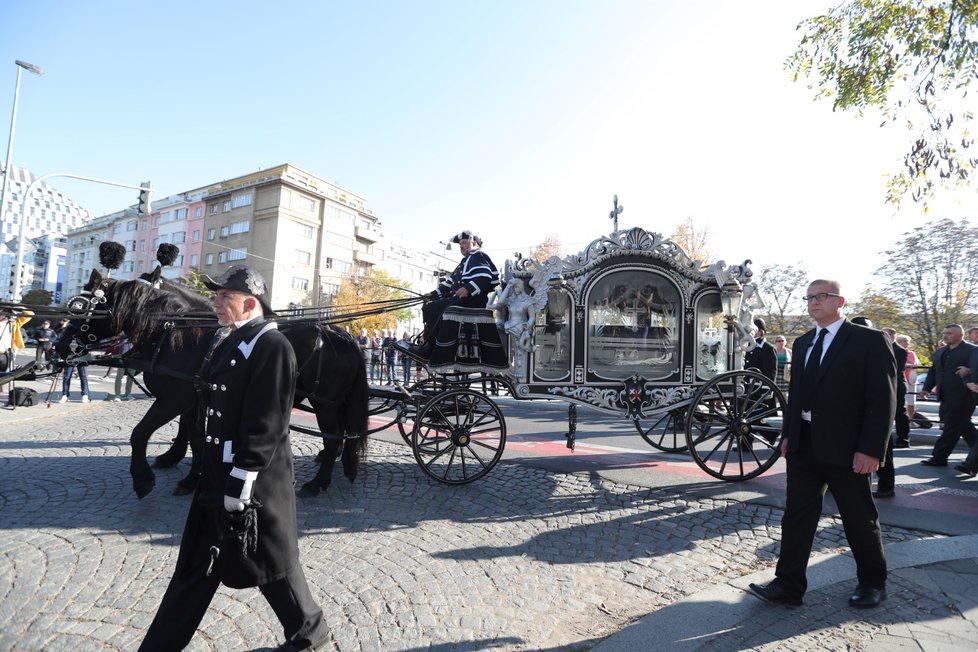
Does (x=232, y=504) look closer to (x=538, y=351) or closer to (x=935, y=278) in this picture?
(x=538, y=351)

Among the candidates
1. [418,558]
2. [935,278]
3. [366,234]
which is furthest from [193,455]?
[366,234]

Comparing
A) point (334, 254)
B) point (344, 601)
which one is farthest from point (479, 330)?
point (334, 254)

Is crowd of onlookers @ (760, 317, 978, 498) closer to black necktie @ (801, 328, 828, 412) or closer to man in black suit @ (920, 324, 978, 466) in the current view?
man in black suit @ (920, 324, 978, 466)

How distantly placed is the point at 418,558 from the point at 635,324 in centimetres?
396

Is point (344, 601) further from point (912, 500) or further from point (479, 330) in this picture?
point (912, 500)

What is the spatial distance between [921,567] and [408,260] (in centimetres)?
6630

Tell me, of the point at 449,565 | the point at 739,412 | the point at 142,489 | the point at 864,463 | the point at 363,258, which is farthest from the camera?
the point at 363,258

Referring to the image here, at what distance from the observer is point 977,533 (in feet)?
14.1

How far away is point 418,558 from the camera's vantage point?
12.1ft

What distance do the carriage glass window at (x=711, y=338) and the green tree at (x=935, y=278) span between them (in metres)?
20.6

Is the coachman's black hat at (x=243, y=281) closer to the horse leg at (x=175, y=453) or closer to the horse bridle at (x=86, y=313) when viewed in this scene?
the horse bridle at (x=86, y=313)

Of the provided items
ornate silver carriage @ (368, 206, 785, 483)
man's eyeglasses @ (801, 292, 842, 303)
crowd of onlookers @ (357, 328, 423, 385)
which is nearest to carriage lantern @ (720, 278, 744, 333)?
ornate silver carriage @ (368, 206, 785, 483)

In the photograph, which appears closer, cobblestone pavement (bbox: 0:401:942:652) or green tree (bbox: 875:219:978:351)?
cobblestone pavement (bbox: 0:401:942:652)

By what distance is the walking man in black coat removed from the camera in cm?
221
